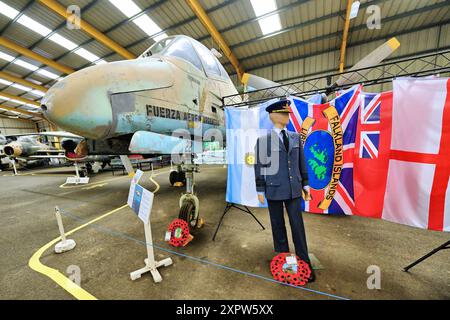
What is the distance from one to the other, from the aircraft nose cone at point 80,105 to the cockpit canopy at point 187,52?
2042mm

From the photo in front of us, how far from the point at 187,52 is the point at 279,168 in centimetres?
374

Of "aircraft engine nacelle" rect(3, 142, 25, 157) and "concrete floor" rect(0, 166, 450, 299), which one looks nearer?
"concrete floor" rect(0, 166, 450, 299)

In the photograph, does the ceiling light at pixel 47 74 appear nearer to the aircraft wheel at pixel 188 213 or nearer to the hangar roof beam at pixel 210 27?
the hangar roof beam at pixel 210 27

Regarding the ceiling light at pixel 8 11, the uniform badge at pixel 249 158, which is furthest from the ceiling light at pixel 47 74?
the uniform badge at pixel 249 158

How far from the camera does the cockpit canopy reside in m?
3.97

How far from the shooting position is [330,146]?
118 inches

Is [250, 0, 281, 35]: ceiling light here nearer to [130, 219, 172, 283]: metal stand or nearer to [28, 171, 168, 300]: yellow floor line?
[130, 219, 172, 283]: metal stand

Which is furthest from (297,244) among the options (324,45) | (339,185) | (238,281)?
(324,45)

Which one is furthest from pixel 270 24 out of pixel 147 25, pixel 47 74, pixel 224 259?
pixel 47 74

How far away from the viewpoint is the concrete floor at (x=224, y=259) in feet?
6.06

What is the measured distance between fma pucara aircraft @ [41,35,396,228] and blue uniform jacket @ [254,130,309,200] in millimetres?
1420

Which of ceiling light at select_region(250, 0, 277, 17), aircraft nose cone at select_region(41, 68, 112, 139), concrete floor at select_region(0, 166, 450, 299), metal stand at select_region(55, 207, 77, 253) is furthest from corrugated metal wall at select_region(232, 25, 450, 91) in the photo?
metal stand at select_region(55, 207, 77, 253)

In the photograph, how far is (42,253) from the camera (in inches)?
105
